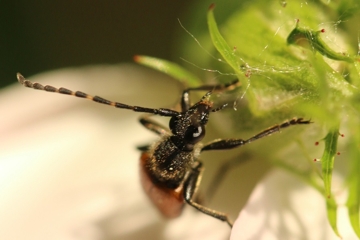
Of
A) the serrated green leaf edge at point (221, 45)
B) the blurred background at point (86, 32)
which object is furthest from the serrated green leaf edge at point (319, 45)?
the blurred background at point (86, 32)

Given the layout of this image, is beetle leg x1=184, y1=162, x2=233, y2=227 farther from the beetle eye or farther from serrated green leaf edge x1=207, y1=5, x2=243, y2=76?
serrated green leaf edge x1=207, y1=5, x2=243, y2=76

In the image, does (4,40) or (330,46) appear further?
(4,40)

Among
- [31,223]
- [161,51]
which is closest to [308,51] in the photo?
[31,223]

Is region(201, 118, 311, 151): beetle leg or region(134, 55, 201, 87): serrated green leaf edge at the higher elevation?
region(134, 55, 201, 87): serrated green leaf edge

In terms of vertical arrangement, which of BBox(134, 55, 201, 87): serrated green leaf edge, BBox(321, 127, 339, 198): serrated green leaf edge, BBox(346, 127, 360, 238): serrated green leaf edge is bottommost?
BBox(346, 127, 360, 238): serrated green leaf edge

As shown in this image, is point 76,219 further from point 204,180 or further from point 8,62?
point 8,62

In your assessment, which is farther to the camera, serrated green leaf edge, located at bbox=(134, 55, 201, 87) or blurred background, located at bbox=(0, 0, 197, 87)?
blurred background, located at bbox=(0, 0, 197, 87)

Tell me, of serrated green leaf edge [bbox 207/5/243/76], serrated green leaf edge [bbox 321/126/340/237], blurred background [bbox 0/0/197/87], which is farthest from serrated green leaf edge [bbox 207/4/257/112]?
blurred background [bbox 0/0/197/87]

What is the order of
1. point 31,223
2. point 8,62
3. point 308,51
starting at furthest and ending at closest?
point 8,62
point 31,223
point 308,51
